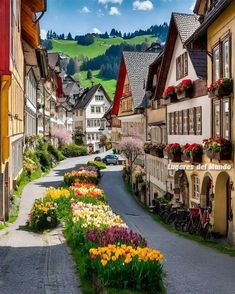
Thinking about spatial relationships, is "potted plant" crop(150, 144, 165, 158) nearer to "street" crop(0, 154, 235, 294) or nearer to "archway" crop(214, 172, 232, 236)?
"street" crop(0, 154, 235, 294)

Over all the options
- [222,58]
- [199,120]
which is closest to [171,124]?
[199,120]

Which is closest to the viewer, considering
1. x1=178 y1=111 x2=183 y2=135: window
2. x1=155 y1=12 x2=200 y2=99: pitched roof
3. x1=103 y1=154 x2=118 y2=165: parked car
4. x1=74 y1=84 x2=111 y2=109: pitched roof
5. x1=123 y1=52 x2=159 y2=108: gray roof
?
x1=155 y1=12 x2=200 y2=99: pitched roof

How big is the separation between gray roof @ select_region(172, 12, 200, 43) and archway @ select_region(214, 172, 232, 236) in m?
8.57

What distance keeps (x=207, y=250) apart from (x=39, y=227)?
19.2ft

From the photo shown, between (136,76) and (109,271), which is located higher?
(136,76)

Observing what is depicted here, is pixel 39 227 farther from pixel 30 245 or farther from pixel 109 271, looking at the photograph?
pixel 109 271

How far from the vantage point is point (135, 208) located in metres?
35.3

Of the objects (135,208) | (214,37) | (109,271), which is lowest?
(135,208)

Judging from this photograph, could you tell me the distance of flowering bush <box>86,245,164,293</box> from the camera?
32.2 feet

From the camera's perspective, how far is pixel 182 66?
28.2 metres

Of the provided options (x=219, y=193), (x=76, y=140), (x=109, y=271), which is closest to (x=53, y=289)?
(x=109, y=271)

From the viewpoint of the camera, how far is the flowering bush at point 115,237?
11805mm

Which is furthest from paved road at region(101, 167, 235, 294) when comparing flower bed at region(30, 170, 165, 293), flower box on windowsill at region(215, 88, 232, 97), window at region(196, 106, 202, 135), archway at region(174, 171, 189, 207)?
flower box on windowsill at region(215, 88, 232, 97)

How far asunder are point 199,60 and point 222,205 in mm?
6784
